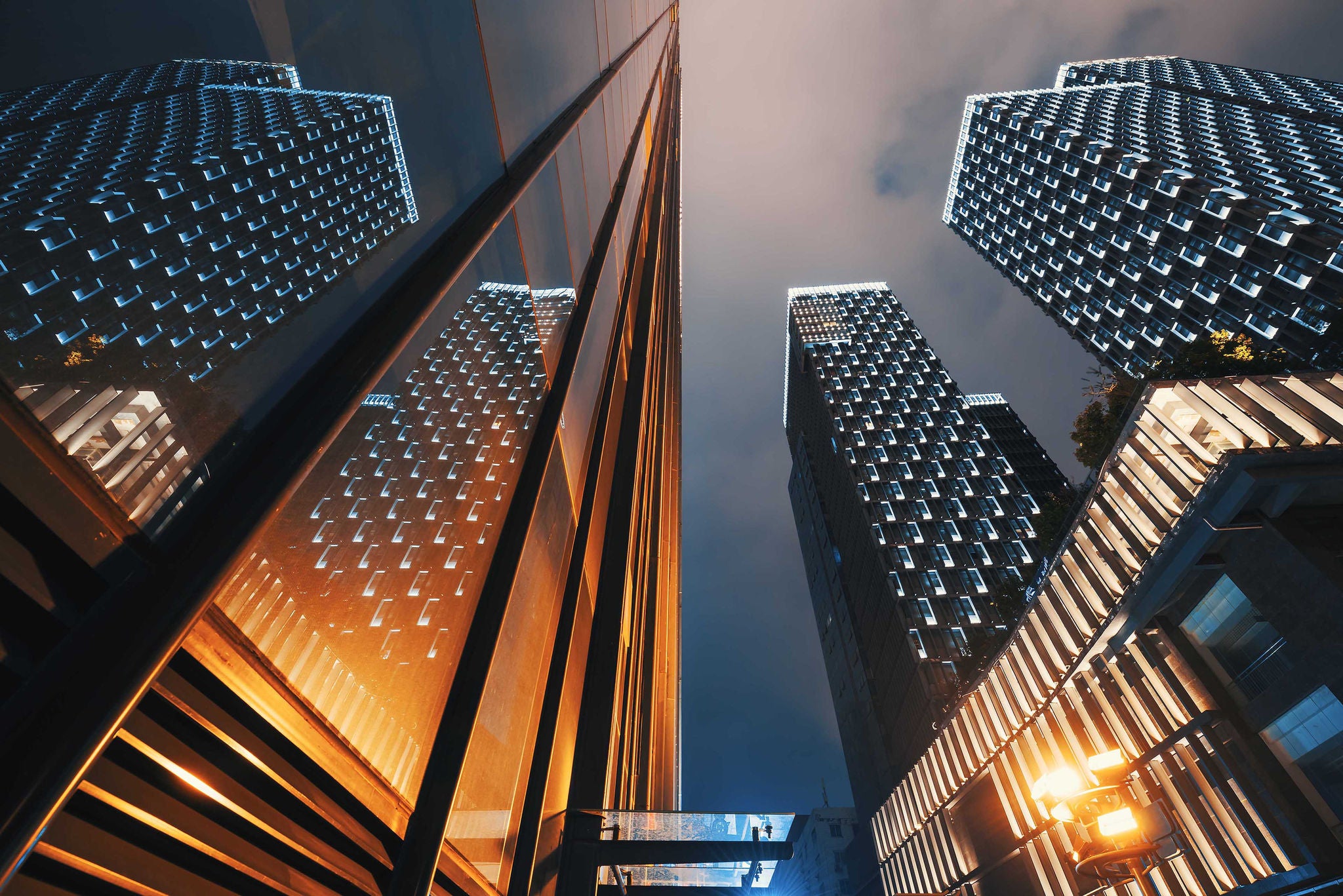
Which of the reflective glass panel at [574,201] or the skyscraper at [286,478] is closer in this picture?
the skyscraper at [286,478]

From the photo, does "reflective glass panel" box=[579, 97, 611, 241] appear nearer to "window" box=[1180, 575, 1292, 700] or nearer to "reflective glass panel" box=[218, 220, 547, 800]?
"reflective glass panel" box=[218, 220, 547, 800]

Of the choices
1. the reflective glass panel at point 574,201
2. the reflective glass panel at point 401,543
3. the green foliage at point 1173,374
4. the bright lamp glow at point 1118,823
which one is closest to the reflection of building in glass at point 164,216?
the reflective glass panel at point 401,543

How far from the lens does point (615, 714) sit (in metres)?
9.03

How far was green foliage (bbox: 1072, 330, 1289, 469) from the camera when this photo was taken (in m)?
23.2

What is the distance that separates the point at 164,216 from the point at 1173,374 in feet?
109

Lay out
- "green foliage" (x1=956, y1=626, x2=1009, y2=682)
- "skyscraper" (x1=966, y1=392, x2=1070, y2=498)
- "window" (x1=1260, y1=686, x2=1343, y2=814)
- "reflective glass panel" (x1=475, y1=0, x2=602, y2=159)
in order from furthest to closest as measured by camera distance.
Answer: "skyscraper" (x1=966, y1=392, x2=1070, y2=498)
"green foliage" (x1=956, y1=626, x2=1009, y2=682)
"window" (x1=1260, y1=686, x2=1343, y2=814)
"reflective glass panel" (x1=475, y1=0, x2=602, y2=159)

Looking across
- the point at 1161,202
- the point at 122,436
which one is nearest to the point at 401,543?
the point at 122,436

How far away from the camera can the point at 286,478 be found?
7.29 ft

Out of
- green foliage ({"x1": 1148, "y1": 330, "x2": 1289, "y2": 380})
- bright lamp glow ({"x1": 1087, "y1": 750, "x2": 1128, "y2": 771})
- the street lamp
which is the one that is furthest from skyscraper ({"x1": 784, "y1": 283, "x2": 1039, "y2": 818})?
bright lamp glow ({"x1": 1087, "y1": 750, "x2": 1128, "y2": 771})

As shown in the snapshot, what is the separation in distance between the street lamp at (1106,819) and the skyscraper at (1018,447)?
7562 centimetres

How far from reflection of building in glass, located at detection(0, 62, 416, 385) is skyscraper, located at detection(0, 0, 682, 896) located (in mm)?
11

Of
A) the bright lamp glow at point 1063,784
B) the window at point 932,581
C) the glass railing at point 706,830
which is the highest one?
the window at point 932,581

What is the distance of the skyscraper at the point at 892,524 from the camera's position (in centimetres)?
6059

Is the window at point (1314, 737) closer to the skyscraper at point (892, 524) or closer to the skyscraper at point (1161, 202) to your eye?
the skyscraper at point (1161, 202)
